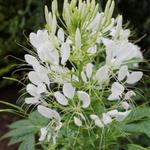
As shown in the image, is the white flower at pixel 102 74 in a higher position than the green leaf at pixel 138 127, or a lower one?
higher

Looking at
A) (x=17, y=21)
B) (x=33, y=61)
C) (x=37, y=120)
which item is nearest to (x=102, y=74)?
(x=33, y=61)

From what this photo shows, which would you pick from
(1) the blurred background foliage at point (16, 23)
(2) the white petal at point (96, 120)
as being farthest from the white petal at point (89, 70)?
(1) the blurred background foliage at point (16, 23)

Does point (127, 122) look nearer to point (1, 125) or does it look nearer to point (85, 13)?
point (85, 13)

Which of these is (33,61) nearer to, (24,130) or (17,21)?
(24,130)

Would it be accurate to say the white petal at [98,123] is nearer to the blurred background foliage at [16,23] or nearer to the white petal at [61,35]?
the white petal at [61,35]

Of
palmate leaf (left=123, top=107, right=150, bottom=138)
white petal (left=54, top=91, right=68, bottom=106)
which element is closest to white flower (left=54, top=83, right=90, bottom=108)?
white petal (left=54, top=91, right=68, bottom=106)

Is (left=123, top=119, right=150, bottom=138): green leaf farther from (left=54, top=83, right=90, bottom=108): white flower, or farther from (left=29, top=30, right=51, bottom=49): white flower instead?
(left=29, top=30, right=51, bottom=49): white flower

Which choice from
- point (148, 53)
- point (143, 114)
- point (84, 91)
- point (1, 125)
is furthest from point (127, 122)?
point (1, 125)
